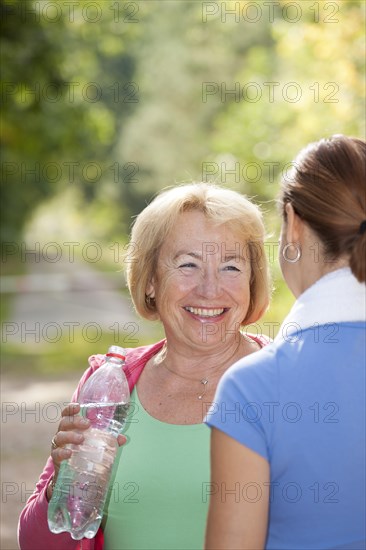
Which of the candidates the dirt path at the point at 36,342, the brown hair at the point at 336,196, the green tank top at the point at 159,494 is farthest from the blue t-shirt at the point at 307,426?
the dirt path at the point at 36,342

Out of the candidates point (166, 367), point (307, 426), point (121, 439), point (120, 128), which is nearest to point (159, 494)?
point (121, 439)

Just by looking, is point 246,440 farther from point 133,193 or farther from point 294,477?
point 133,193

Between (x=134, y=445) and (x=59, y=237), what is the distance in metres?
65.6

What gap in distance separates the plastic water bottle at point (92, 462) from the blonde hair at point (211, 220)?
526 millimetres

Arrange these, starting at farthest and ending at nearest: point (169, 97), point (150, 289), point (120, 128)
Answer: point (120, 128) < point (169, 97) < point (150, 289)

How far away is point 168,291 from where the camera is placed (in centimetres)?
347

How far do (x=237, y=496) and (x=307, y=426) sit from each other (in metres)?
0.22

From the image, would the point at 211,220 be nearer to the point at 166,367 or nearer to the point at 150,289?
the point at 150,289

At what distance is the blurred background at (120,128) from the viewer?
38.6ft

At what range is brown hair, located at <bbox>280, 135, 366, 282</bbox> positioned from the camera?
6.96 ft

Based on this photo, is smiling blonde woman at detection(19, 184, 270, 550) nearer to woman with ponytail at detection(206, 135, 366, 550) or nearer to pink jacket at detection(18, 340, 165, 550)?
pink jacket at detection(18, 340, 165, 550)

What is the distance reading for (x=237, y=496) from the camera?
208cm

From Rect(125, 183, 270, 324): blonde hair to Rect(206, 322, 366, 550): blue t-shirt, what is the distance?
52.4 inches

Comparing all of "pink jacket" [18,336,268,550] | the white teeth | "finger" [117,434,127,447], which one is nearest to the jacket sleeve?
"pink jacket" [18,336,268,550]
